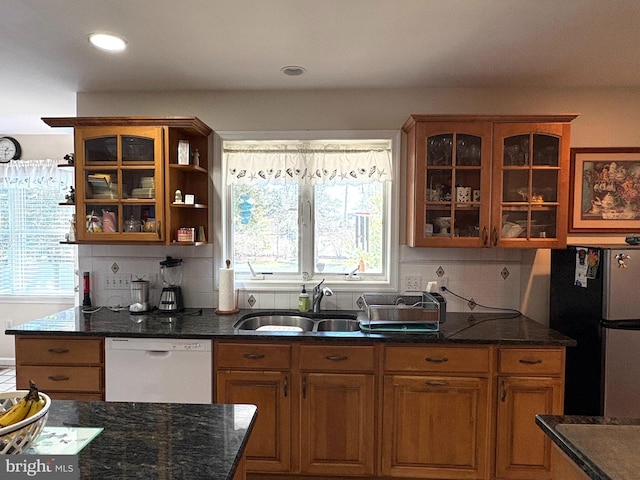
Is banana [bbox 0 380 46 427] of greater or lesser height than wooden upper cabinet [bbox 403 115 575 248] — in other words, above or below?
below

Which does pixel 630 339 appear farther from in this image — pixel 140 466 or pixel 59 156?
pixel 59 156

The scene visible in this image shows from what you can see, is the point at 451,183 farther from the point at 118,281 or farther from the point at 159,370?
the point at 118,281

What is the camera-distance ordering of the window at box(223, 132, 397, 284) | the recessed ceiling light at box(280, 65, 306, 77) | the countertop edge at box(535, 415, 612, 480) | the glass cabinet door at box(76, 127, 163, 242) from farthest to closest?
the window at box(223, 132, 397, 284) → the glass cabinet door at box(76, 127, 163, 242) → the recessed ceiling light at box(280, 65, 306, 77) → the countertop edge at box(535, 415, 612, 480)

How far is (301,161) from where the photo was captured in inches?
111

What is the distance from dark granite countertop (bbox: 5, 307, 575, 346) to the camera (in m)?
2.13

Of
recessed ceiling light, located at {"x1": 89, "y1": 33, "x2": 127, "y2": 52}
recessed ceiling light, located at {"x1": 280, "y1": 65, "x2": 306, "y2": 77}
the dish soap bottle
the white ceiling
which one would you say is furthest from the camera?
the dish soap bottle

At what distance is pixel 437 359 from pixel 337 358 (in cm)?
55

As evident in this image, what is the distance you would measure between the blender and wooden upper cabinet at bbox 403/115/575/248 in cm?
166

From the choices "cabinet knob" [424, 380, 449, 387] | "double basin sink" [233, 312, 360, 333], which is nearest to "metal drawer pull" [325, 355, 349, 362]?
"double basin sink" [233, 312, 360, 333]

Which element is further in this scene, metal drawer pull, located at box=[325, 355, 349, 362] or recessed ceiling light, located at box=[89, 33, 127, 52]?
metal drawer pull, located at box=[325, 355, 349, 362]

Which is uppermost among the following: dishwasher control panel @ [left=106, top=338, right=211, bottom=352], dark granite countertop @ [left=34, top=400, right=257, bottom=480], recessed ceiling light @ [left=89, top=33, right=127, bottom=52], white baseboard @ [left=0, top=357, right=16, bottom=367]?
recessed ceiling light @ [left=89, top=33, right=127, bottom=52]

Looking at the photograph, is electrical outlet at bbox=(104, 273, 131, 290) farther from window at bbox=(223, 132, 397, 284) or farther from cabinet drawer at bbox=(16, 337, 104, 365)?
window at bbox=(223, 132, 397, 284)

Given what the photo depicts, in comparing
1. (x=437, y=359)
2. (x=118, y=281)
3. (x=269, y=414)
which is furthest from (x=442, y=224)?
(x=118, y=281)

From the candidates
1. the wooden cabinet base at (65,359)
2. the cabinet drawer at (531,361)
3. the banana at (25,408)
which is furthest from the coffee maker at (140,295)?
the cabinet drawer at (531,361)
